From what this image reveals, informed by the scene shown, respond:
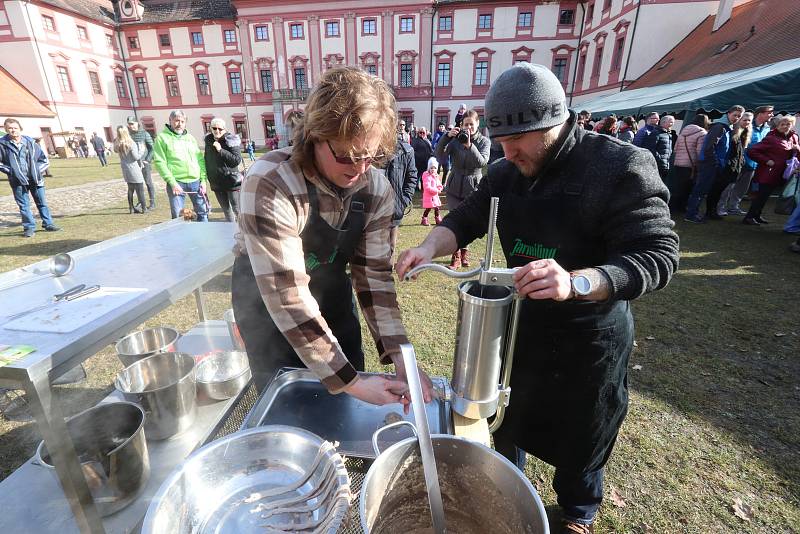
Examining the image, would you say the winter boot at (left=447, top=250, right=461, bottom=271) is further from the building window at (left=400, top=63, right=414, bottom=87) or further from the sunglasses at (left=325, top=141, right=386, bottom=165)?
the building window at (left=400, top=63, right=414, bottom=87)

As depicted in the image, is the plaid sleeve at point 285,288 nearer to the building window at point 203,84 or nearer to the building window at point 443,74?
the building window at point 443,74

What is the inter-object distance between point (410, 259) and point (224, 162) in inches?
198

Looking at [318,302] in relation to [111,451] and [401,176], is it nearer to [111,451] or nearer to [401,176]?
[111,451]

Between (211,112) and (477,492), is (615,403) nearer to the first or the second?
(477,492)

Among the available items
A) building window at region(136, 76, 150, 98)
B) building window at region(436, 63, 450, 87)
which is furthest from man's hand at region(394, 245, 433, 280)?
building window at region(136, 76, 150, 98)

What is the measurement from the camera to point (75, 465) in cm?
135

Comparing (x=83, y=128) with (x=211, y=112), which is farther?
(x=211, y=112)

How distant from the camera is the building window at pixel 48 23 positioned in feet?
92.2

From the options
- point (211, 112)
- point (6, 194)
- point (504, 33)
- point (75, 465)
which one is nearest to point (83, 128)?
point (211, 112)

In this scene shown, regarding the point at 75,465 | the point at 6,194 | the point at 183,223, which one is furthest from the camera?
the point at 6,194

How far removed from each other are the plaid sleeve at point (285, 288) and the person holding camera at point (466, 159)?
4.15 metres

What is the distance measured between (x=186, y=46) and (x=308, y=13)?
1184 centimetres

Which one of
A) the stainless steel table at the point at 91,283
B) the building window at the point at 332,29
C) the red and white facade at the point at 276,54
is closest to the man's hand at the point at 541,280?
the stainless steel table at the point at 91,283

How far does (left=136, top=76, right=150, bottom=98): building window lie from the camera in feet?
113
